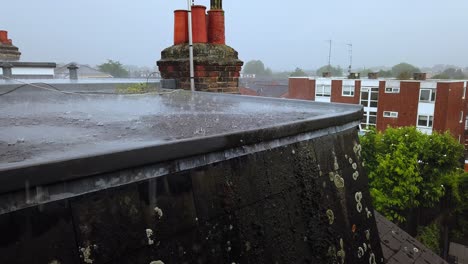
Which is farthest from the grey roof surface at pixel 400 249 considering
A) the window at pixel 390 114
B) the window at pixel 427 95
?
the window at pixel 390 114

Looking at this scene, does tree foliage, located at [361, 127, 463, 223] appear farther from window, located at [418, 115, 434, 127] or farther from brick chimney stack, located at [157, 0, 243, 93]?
window, located at [418, 115, 434, 127]

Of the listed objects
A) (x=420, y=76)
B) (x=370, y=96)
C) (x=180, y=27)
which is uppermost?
(x=180, y=27)

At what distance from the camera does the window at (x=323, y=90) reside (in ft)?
107

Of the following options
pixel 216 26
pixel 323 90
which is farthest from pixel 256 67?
pixel 216 26

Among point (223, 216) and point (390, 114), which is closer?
point (223, 216)

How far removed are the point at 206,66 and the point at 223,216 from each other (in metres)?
4.75

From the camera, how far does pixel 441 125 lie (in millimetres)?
25984

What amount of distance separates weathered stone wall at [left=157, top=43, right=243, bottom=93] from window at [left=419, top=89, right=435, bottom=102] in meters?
24.3

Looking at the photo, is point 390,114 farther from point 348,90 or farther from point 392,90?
point 348,90

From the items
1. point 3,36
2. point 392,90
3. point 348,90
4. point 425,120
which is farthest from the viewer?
point 348,90

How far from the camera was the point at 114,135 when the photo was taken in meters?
1.86

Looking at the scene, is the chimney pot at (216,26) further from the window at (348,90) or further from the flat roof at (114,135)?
the window at (348,90)

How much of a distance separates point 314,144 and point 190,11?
15.5ft

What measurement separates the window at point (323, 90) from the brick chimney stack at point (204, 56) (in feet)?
90.5
